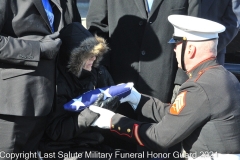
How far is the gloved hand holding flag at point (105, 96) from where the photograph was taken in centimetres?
254

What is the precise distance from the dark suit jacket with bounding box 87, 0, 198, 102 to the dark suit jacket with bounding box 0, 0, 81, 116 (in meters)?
0.81

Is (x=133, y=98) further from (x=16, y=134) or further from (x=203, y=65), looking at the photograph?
(x=16, y=134)

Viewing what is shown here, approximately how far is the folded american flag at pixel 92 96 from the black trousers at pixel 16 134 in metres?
0.19

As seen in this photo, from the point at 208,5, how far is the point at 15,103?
1.63 meters

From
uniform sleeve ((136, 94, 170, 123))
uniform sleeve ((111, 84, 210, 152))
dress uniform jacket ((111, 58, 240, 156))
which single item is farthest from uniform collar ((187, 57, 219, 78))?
uniform sleeve ((136, 94, 170, 123))

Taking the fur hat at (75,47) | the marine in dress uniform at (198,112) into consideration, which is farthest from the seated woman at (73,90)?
the marine in dress uniform at (198,112)

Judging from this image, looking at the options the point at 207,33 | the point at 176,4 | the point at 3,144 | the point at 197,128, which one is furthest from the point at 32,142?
the point at 176,4

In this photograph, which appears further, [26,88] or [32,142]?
[32,142]

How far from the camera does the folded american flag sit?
253 cm

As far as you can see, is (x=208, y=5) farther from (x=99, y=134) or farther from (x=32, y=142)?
(x=32, y=142)

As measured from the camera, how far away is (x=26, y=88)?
228 cm

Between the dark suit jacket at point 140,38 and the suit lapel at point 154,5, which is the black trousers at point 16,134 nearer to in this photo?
the dark suit jacket at point 140,38

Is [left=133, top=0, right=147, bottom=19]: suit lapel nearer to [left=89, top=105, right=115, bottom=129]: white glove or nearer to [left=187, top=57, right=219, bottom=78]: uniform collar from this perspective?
[left=187, top=57, right=219, bottom=78]: uniform collar

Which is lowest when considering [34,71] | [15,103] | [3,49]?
[15,103]
